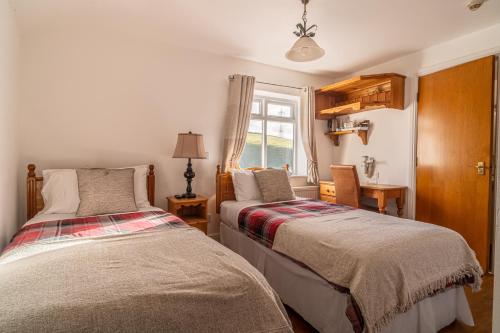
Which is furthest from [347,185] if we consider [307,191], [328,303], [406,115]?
[328,303]

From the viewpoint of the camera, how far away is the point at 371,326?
1.31 meters

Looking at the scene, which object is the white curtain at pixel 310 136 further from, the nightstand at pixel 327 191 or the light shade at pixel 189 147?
the light shade at pixel 189 147

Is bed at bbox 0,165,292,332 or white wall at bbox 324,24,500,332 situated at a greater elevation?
white wall at bbox 324,24,500,332

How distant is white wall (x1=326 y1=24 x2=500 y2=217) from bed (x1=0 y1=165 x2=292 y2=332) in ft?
9.87

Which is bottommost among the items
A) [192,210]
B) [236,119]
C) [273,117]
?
[192,210]

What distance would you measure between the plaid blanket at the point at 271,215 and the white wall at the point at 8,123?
1811 millimetres

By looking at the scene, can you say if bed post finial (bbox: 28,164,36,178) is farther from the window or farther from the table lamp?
the window

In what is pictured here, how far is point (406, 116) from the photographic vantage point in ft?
11.1

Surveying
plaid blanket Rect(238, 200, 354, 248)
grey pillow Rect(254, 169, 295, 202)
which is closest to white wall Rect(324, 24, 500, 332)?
plaid blanket Rect(238, 200, 354, 248)

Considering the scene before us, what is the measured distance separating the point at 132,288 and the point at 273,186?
7.28ft

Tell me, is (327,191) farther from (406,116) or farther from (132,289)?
(132,289)

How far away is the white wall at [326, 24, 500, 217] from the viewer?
2.75 meters

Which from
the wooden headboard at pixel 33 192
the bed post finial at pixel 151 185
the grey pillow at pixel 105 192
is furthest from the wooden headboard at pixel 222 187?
the wooden headboard at pixel 33 192

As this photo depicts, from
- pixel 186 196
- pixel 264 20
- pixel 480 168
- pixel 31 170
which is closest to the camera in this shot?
pixel 31 170
